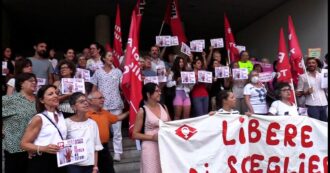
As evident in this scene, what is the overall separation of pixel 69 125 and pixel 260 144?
2.28 meters

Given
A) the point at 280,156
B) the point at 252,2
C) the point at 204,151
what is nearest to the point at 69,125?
the point at 204,151

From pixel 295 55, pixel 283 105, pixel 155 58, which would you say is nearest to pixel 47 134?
pixel 283 105

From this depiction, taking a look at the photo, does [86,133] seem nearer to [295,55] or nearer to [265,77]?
[265,77]

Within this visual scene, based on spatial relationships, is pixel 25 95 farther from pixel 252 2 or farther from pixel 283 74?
pixel 252 2

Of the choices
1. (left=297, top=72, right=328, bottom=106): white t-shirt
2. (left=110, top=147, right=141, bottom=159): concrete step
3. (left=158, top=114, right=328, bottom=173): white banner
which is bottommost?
(left=110, top=147, right=141, bottom=159): concrete step

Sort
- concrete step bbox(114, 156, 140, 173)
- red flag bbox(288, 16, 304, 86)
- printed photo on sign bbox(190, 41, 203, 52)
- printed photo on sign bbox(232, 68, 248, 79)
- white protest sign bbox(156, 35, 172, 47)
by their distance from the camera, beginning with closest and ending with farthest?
concrete step bbox(114, 156, 140, 173)
printed photo on sign bbox(232, 68, 248, 79)
red flag bbox(288, 16, 304, 86)
white protest sign bbox(156, 35, 172, 47)
printed photo on sign bbox(190, 41, 203, 52)

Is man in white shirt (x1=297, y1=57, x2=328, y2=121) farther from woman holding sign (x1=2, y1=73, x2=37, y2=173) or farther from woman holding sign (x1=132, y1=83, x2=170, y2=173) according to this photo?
woman holding sign (x1=2, y1=73, x2=37, y2=173)

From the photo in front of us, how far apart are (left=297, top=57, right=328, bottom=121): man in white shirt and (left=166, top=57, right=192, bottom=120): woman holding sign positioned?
220 cm

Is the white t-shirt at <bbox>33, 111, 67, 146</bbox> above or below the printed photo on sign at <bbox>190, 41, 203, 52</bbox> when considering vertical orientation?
below

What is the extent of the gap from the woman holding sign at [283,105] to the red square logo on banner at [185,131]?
1.67m

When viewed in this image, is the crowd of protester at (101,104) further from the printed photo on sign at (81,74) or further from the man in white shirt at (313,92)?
the printed photo on sign at (81,74)

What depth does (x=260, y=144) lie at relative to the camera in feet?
16.8

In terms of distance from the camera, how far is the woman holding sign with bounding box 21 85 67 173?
3.84 m

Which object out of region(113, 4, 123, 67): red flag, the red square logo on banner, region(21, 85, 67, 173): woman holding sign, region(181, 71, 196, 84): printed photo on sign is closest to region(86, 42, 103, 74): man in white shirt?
region(113, 4, 123, 67): red flag
